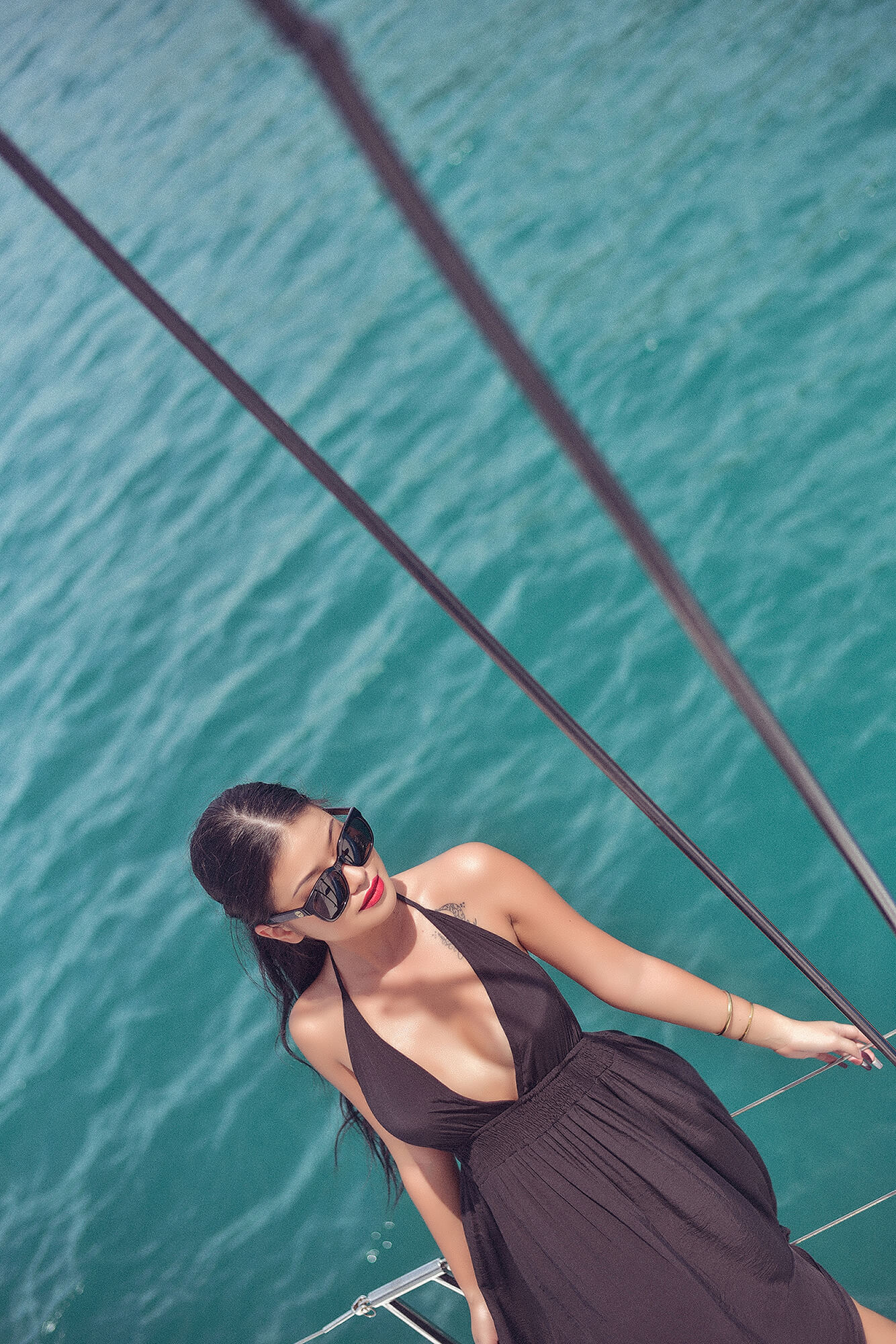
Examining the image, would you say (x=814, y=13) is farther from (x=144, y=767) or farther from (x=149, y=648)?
(x=144, y=767)

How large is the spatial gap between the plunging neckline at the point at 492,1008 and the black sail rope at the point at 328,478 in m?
0.79

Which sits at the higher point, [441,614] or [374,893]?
[374,893]

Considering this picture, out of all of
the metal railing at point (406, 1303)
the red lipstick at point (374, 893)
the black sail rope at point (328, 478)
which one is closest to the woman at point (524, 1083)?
the red lipstick at point (374, 893)

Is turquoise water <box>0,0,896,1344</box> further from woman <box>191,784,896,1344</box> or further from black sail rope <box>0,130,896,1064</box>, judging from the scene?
black sail rope <box>0,130,896,1064</box>

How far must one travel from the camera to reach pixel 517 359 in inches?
27.8

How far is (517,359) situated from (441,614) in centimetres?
421

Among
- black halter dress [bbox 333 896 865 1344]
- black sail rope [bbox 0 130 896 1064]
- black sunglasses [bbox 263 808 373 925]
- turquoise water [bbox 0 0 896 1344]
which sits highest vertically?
black sail rope [bbox 0 130 896 1064]

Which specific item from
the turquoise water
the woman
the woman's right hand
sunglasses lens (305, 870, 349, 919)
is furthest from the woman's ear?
the turquoise water

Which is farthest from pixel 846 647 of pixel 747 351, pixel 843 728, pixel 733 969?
pixel 747 351

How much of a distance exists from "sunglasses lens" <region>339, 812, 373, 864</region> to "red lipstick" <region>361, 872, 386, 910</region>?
44 mm

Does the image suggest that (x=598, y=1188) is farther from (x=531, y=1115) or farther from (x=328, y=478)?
(x=328, y=478)

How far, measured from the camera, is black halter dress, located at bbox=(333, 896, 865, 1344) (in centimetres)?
194

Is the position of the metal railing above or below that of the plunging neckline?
below

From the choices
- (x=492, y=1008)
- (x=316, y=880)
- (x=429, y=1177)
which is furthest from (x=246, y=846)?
(x=429, y=1177)
